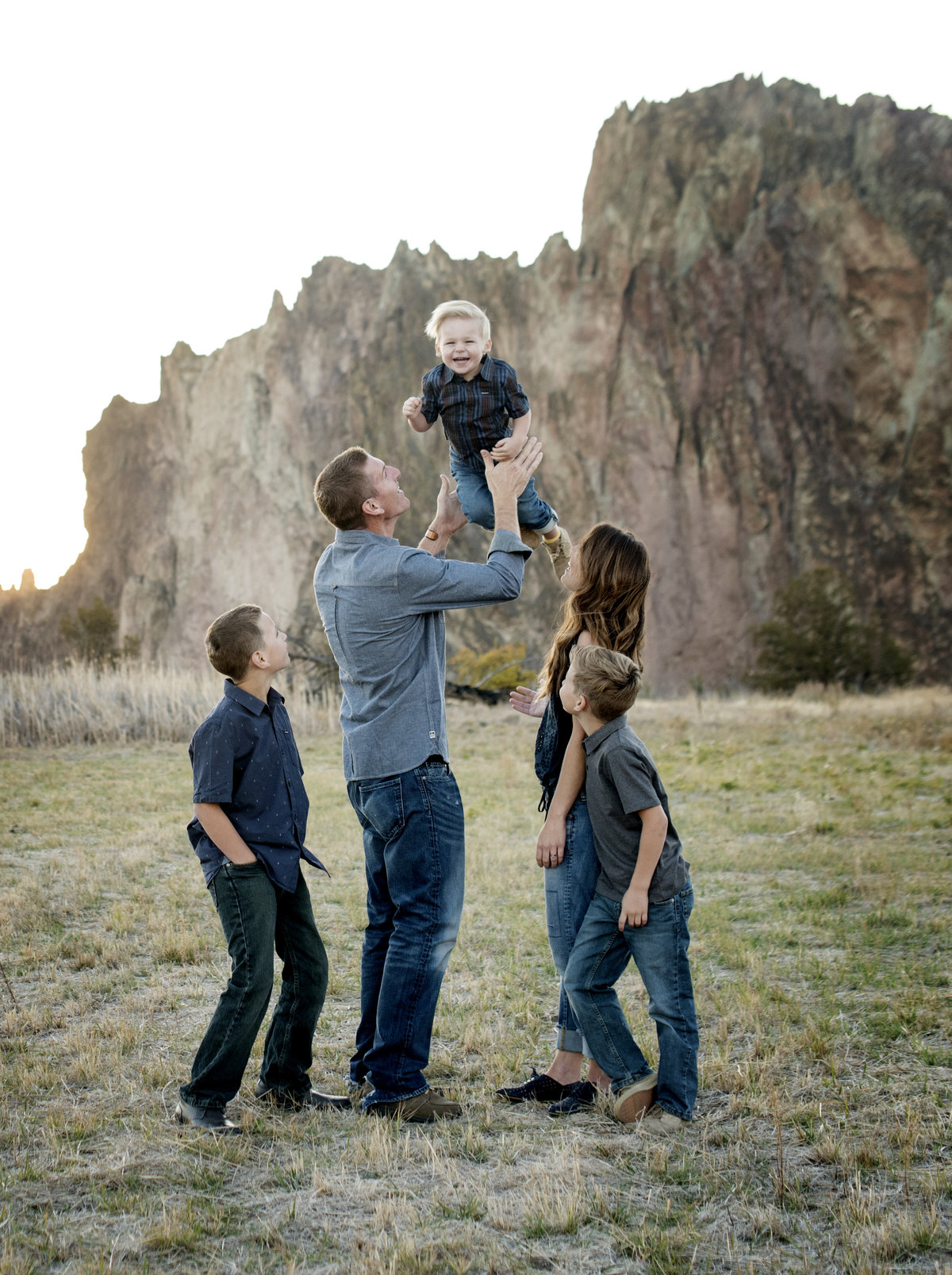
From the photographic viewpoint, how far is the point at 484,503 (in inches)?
170

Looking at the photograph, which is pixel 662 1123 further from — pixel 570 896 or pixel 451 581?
pixel 451 581

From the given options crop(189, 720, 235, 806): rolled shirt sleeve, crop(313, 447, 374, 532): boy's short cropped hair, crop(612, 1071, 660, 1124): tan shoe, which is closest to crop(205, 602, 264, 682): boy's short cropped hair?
crop(189, 720, 235, 806): rolled shirt sleeve

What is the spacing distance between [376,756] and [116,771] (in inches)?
389

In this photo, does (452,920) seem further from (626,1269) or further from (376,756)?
(626,1269)

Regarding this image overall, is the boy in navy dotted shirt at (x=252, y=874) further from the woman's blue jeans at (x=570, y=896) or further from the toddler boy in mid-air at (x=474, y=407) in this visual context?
the toddler boy in mid-air at (x=474, y=407)

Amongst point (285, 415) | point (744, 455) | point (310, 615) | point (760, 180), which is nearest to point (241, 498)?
point (285, 415)

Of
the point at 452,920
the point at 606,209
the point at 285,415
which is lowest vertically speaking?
the point at 452,920

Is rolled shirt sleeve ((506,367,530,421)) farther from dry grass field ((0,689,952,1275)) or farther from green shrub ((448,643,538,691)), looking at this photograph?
green shrub ((448,643,538,691))

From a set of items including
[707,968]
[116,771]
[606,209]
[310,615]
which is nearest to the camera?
[707,968]

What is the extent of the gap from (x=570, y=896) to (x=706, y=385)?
138 feet

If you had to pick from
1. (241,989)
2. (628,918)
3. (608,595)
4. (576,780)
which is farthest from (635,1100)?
(608,595)

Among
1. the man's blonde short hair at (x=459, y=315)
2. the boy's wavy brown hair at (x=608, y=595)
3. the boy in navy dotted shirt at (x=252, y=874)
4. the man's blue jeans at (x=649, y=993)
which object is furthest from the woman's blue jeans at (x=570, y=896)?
the man's blonde short hair at (x=459, y=315)

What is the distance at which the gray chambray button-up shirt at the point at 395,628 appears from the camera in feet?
11.6

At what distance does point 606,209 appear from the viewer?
147ft
